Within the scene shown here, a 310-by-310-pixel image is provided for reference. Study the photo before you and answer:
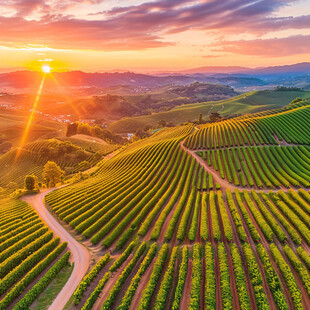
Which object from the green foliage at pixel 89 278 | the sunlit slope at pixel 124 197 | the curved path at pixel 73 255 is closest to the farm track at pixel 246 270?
the sunlit slope at pixel 124 197

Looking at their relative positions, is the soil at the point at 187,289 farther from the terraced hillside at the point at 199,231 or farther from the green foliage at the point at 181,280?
the green foliage at the point at 181,280

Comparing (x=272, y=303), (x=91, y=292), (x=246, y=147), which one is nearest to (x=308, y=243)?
(x=272, y=303)

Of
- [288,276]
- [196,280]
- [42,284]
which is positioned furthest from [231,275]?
[42,284]

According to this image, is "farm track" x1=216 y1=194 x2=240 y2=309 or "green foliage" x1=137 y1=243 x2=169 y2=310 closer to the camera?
"green foliage" x1=137 y1=243 x2=169 y2=310

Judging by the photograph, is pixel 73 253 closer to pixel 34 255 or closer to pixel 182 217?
pixel 34 255

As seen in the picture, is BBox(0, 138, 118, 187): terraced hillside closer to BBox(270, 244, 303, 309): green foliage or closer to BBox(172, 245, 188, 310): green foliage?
BBox(172, 245, 188, 310): green foliage

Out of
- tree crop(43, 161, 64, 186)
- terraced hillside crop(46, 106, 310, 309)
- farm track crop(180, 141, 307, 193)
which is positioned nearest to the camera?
terraced hillside crop(46, 106, 310, 309)

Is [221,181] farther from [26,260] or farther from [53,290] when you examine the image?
[26,260]

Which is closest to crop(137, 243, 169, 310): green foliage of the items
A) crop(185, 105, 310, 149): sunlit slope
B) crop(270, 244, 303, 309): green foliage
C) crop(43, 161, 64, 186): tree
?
crop(270, 244, 303, 309): green foliage
